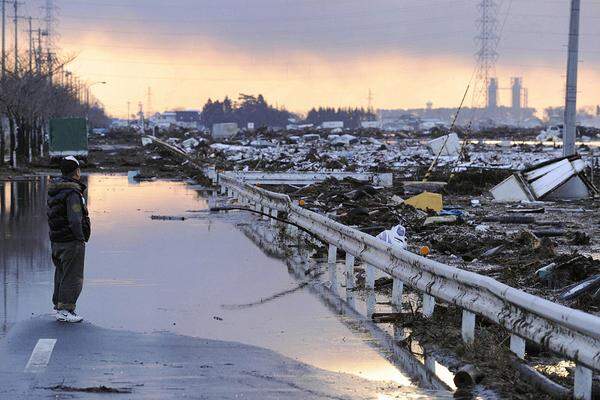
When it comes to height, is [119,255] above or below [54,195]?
below

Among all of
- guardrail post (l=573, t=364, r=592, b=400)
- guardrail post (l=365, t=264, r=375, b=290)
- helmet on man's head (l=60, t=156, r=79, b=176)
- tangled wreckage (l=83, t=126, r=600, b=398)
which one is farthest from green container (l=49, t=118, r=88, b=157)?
guardrail post (l=573, t=364, r=592, b=400)

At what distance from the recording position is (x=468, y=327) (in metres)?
9.38

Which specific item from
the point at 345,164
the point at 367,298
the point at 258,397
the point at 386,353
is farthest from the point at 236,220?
the point at 345,164

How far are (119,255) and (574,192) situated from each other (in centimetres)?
1934

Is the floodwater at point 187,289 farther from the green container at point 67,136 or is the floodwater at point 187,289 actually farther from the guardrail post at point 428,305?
the green container at point 67,136

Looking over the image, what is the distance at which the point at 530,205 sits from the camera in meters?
29.2

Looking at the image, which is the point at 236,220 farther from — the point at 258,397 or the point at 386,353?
the point at 258,397

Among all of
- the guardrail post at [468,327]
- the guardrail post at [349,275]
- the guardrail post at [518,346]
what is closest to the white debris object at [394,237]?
the guardrail post at [349,275]

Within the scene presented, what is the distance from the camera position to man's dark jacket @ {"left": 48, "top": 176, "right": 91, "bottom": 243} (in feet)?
35.3

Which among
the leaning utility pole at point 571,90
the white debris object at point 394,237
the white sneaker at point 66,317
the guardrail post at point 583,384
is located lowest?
the white sneaker at point 66,317

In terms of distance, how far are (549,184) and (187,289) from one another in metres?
20.5

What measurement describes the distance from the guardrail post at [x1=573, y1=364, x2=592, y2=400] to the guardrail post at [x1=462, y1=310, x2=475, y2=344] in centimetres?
226

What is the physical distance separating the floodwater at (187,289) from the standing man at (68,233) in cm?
39

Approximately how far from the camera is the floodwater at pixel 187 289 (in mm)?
→ 9922
